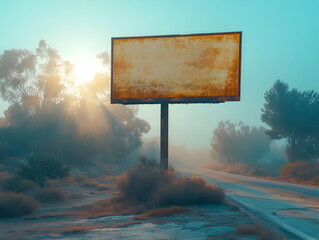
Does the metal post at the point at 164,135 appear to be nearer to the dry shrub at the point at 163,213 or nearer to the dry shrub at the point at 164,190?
the dry shrub at the point at 164,190

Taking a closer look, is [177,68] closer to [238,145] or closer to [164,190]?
[164,190]

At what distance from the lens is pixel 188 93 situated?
47.0 ft

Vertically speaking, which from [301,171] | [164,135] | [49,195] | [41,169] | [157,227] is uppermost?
[164,135]

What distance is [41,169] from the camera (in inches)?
771

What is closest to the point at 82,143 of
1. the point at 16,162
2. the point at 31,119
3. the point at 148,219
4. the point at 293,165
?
the point at 31,119

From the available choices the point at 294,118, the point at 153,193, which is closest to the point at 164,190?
the point at 153,193

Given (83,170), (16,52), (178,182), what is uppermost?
(16,52)

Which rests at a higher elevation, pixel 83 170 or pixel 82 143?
Result: pixel 82 143

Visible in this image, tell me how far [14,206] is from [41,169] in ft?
27.1

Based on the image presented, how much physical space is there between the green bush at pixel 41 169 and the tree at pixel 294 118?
30.2 m

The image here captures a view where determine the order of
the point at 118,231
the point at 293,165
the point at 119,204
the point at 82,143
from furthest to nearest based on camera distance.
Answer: the point at 82,143, the point at 293,165, the point at 119,204, the point at 118,231

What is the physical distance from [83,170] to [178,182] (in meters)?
26.8

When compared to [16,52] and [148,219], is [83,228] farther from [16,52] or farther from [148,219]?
[16,52]

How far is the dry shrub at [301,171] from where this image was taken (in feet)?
106
